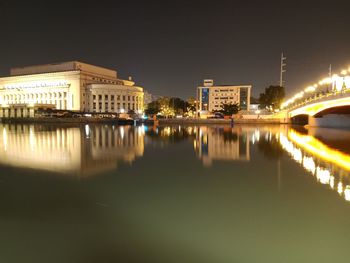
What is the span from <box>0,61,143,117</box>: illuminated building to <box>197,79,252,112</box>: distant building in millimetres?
36227

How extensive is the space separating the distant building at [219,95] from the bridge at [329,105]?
70.1 metres

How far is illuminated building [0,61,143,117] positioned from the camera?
326ft

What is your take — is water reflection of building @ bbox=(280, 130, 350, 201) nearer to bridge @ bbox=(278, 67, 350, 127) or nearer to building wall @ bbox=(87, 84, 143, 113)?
bridge @ bbox=(278, 67, 350, 127)

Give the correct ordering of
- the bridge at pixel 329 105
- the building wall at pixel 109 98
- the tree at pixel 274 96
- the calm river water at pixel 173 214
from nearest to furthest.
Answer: the calm river water at pixel 173 214
the bridge at pixel 329 105
the tree at pixel 274 96
the building wall at pixel 109 98

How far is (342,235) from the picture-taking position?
515 cm

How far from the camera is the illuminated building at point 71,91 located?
99.3 metres

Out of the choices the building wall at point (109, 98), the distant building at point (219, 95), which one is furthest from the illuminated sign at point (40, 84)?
the distant building at point (219, 95)

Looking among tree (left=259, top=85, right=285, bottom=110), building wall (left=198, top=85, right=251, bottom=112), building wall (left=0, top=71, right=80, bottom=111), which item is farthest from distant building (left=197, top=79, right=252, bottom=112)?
building wall (left=0, top=71, right=80, bottom=111)

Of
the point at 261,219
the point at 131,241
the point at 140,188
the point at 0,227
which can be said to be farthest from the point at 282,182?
the point at 0,227

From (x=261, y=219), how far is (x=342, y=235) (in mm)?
1514

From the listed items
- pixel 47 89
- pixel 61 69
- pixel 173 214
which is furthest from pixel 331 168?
pixel 61 69

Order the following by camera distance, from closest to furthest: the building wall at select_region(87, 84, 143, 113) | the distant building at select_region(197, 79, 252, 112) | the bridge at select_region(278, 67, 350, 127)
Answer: the bridge at select_region(278, 67, 350, 127) → the building wall at select_region(87, 84, 143, 113) → the distant building at select_region(197, 79, 252, 112)

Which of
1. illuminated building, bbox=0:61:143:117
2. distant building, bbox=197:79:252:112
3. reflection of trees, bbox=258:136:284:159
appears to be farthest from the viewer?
distant building, bbox=197:79:252:112

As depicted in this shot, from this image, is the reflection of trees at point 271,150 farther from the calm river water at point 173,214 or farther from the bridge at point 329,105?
the bridge at point 329,105
